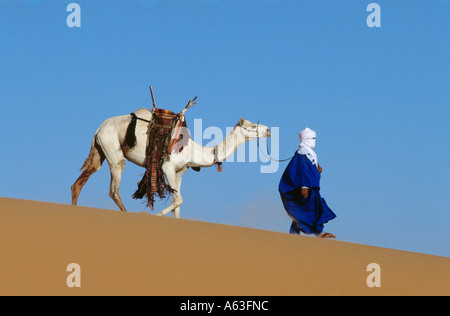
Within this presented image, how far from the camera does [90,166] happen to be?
15.6m

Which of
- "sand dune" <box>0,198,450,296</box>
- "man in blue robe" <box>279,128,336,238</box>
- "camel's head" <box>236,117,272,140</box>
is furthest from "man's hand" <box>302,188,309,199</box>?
"camel's head" <box>236,117,272,140</box>

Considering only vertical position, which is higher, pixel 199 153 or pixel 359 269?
pixel 199 153

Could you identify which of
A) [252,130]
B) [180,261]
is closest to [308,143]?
[252,130]

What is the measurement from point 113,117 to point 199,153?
2077 mm

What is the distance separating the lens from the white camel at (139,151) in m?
15.1

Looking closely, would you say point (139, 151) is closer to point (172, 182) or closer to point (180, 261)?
point (172, 182)

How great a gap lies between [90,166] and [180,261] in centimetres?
692

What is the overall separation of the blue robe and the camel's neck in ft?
8.32

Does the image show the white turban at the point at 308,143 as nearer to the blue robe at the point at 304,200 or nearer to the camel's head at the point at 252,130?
the blue robe at the point at 304,200

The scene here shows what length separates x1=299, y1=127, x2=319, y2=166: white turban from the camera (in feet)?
43.3

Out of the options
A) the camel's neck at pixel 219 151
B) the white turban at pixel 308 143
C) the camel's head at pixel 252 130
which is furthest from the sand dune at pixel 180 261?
the camel's head at pixel 252 130

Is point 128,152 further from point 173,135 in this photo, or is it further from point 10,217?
point 10,217
